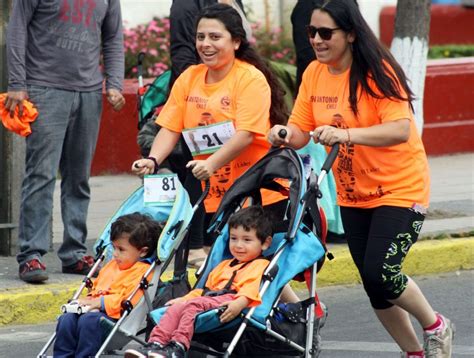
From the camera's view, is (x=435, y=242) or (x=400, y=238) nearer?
(x=400, y=238)

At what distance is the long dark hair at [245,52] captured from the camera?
739 centimetres

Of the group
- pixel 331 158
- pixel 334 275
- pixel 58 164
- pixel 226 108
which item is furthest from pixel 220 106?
pixel 334 275

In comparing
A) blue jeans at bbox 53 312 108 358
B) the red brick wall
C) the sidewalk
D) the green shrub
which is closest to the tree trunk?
the sidewalk

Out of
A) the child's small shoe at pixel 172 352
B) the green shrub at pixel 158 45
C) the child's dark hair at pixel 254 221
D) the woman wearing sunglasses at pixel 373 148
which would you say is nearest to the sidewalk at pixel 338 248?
the green shrub at pixel 158 45

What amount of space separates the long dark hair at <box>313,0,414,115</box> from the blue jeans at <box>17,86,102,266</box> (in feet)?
8.68

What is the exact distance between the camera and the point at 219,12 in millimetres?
7395

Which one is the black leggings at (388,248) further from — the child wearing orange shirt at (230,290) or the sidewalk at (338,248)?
the sidewalk at (338,248)

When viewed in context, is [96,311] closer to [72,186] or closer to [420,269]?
[72,186]

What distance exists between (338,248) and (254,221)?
11.5 ft

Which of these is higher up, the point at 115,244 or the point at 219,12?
the point at 219,12

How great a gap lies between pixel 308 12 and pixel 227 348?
4.22 meters

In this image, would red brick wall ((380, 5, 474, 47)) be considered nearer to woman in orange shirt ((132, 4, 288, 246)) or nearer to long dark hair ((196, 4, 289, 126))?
long dark hair ((196, 4, 289, 126))

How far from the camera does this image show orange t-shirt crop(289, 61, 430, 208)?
21.4 ft

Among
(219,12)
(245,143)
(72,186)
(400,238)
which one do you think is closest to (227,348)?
(400,238)
